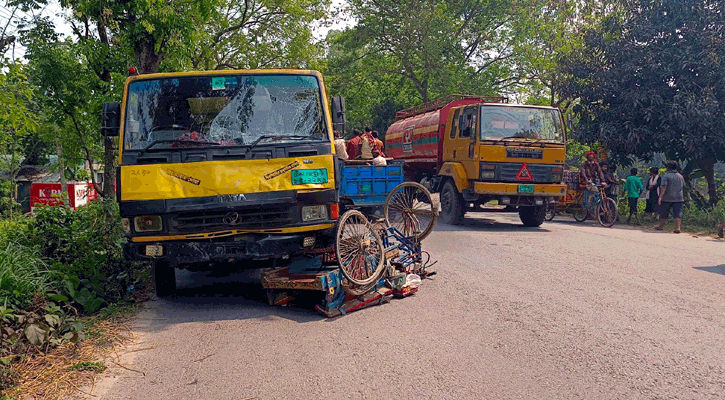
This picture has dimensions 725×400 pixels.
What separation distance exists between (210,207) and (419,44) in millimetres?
23014

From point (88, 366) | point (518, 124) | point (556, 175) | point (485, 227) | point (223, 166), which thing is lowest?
point (88, 366)

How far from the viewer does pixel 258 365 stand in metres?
4.50

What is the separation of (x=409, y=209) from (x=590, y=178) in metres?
9.68

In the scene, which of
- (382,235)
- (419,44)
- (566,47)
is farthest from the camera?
(419,44)

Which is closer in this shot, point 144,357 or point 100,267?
point 144,357

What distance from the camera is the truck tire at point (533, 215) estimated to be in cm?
1401

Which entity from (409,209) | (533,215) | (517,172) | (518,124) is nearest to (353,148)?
(517,172)

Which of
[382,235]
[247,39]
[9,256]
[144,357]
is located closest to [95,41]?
[9,256]

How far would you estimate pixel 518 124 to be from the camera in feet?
43.2

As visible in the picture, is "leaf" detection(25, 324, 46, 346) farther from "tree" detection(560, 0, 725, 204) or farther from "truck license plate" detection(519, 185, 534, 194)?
"tree" detection(560, 0, 725, 204)

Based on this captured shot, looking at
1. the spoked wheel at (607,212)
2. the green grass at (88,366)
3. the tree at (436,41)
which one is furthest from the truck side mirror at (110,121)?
the tree at (436,41)

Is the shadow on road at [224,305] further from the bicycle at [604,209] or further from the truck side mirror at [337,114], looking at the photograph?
the bicycle at [604,209]

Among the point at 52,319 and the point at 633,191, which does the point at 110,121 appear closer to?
the point at 52,319

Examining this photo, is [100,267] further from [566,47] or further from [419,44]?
[419,44]
